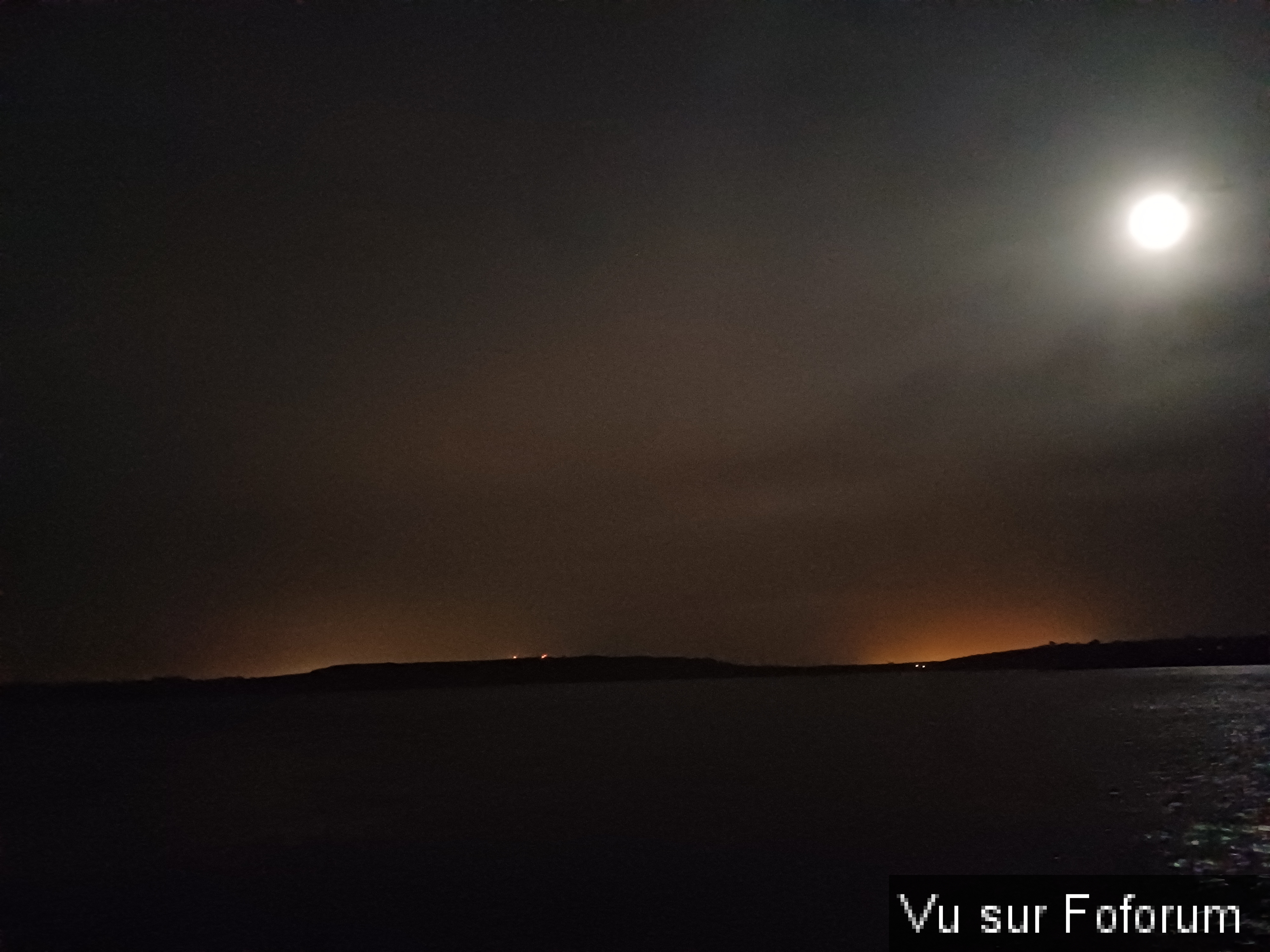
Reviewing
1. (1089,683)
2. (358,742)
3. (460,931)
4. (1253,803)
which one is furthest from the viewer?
(1089,683)

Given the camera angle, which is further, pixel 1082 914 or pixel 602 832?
pixel 602 832

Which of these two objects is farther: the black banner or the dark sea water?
the dark sea water

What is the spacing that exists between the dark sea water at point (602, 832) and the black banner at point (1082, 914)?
4.57 feet

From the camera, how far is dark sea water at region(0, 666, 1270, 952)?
25.5 meters

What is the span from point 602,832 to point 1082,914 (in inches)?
764

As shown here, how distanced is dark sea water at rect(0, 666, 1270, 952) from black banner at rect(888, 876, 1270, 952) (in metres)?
1.39

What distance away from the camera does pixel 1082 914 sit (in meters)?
21.4

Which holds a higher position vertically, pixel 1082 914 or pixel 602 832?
pixel 602 832

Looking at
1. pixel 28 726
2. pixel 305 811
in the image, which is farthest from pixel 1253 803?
pixel 28 726

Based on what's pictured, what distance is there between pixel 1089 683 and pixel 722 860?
563 feet

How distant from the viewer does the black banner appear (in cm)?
1922

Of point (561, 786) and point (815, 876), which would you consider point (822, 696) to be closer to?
point (561, 786)

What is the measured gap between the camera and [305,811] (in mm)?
48906

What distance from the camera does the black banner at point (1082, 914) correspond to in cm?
1922
